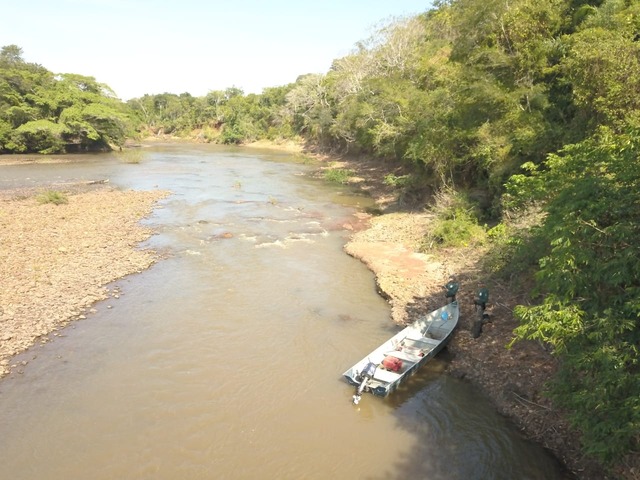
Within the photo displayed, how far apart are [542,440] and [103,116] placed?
57072 millimetres

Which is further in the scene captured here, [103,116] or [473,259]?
[103,116]

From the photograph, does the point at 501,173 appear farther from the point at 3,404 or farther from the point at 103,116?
the point at 103,116

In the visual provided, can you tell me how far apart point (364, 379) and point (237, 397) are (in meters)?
3.03

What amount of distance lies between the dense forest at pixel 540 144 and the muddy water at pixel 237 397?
115 inches

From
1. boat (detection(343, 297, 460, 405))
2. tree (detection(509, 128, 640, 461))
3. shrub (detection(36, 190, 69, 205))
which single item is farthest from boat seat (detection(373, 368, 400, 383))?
shrub (detection(36, 190, 69, 205))

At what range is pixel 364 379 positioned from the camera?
33.0ft

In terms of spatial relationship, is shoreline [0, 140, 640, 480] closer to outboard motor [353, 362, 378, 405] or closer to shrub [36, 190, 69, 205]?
shrub [36, 190, 69, 205]

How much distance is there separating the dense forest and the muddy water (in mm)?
2919

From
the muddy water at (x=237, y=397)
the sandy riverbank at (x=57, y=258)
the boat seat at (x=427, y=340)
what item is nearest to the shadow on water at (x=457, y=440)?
the muddy water at (x=237, y=397)

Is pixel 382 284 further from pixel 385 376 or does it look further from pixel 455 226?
pixel 385 376

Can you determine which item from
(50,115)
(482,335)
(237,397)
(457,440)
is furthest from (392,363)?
(50,115)

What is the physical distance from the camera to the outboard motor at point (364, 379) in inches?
392

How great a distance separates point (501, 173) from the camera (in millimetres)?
18062

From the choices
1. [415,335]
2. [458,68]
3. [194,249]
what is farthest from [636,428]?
[458,68]
